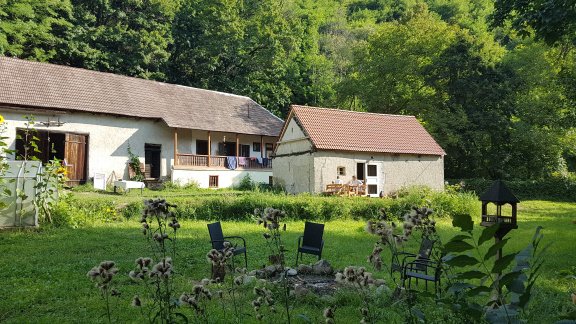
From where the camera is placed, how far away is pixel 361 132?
25.1 m

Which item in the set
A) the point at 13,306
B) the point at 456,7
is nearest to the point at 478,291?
the point at 13,306

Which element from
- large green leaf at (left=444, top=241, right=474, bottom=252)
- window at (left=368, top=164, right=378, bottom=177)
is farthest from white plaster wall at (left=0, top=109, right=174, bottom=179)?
large green leaf at (left=444, top=241, right=474, bottom=252)

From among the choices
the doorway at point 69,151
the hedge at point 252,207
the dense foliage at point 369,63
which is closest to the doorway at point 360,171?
the hedge at point 252,207

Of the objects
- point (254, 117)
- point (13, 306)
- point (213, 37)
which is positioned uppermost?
point (213, 37)

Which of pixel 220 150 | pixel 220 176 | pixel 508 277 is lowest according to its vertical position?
pixel 508 277

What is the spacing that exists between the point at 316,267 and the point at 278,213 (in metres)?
4.97

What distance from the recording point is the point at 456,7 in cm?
4672

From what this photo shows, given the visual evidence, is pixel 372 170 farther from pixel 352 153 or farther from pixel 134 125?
pixel 134 125

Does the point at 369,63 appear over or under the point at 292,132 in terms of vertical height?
over

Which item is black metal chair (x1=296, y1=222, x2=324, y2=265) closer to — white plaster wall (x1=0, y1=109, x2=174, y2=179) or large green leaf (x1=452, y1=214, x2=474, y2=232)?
large green leaf (x1=452, y1=214, x2=474, y2=232)

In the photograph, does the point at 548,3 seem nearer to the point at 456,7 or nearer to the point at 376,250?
the point at 376,250

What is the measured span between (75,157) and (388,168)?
17.2 metres

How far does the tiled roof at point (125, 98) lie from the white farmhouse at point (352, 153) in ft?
19.8

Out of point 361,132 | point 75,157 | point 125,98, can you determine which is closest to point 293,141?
point 361,132
